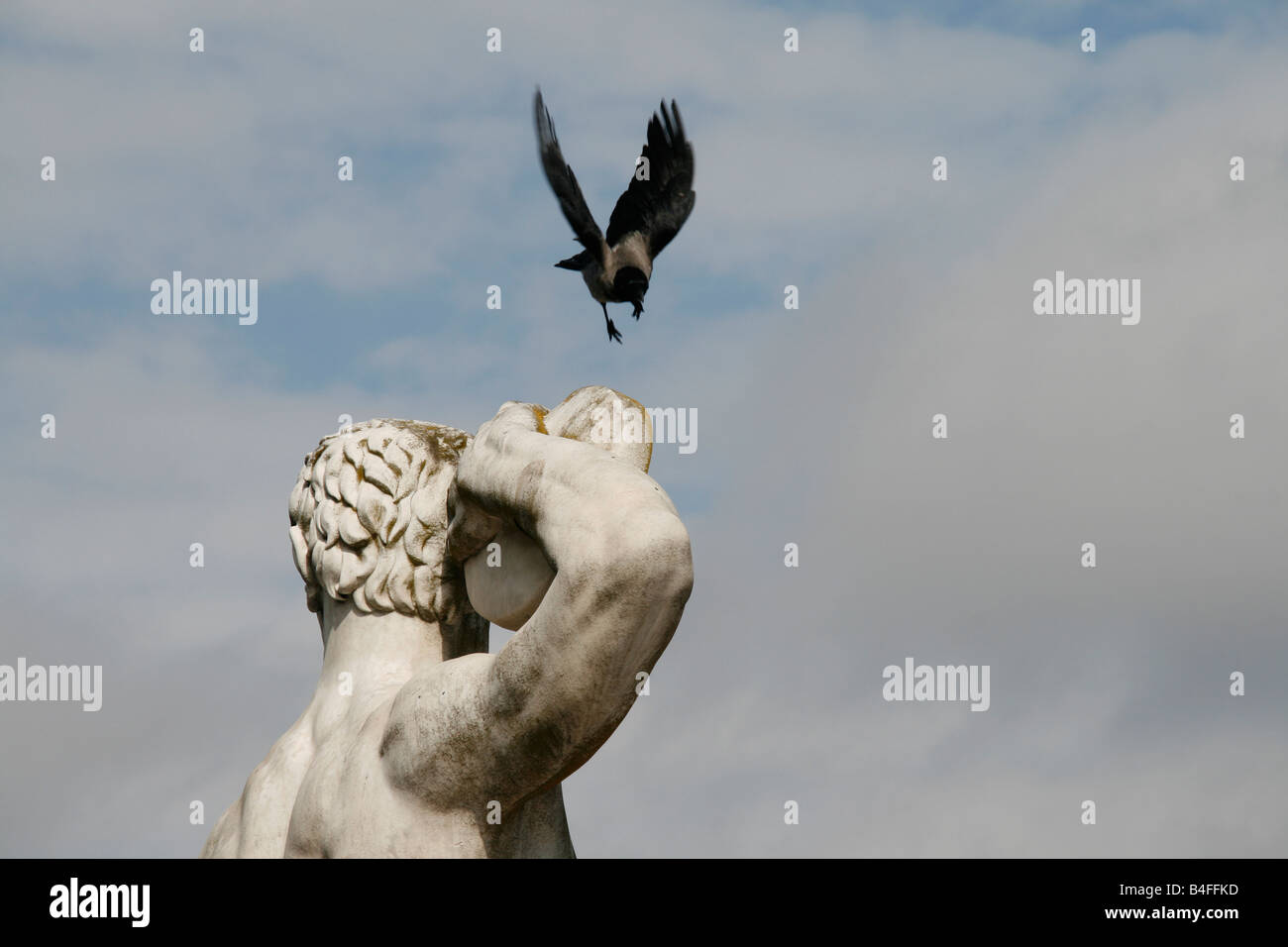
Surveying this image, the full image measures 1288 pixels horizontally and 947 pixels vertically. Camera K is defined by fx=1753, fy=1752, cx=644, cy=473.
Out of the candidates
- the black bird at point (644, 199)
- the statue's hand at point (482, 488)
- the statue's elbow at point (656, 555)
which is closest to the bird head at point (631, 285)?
the black bird at point (644, 199)

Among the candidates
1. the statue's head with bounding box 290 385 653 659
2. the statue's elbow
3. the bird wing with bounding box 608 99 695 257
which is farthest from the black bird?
the statue's elbow

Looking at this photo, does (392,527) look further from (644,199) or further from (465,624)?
(644,199)

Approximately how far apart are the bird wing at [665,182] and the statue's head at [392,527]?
190 centimetres

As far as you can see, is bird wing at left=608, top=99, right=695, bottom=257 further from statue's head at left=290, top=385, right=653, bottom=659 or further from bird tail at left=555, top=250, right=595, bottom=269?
statue's head at left=290, top=385, right=653, bottom=659

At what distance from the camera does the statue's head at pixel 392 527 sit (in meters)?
7.51

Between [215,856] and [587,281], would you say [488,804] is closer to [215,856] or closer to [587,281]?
[215,856]

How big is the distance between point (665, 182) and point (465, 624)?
2.76 meters

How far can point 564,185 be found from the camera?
9.20 m

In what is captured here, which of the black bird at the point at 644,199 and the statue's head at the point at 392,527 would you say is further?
the black bird at the point at 644,199

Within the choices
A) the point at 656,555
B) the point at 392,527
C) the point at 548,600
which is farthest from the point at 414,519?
the point at 656,555

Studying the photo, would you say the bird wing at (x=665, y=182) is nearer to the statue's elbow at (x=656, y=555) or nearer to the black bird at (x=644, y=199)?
the black bird at (x=644, y=199)

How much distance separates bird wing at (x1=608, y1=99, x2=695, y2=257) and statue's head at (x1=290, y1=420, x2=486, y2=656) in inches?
75.0
